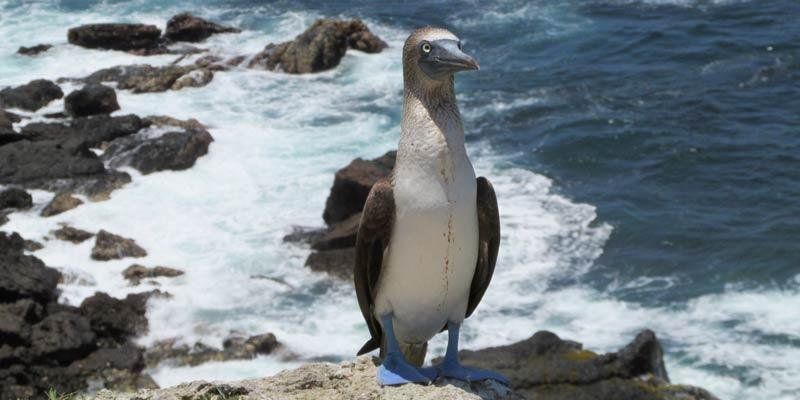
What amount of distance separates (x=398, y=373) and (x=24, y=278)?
14556 millimetres

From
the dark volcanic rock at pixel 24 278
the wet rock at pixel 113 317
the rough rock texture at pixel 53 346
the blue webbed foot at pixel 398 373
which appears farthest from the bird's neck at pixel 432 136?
the dark volcanic rock at pixel 24 278

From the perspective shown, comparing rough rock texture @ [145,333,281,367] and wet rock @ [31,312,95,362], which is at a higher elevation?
wet rock @ [31,312,95,362]

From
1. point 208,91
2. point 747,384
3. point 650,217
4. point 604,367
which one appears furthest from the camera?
point 208,91

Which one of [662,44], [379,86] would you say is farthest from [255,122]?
[662,44]

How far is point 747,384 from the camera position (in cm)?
1902

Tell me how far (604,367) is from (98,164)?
1635 cm

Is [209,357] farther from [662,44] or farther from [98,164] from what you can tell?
[662,44]

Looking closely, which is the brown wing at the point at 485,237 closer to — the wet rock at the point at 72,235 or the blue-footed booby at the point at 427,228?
the blue-footed booby at the point at 427,228

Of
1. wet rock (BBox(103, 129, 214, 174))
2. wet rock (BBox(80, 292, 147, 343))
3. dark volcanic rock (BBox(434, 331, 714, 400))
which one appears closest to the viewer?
dark volcanic rock (BBox(434, 331, 714, 400))

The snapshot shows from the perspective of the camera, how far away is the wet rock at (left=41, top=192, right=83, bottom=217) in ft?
86.0

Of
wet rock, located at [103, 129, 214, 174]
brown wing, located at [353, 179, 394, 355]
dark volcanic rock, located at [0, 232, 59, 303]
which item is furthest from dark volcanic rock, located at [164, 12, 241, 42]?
brown wing, located at [353, 179, 394, 355]

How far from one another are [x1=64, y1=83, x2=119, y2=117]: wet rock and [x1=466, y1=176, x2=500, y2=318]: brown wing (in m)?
24.8

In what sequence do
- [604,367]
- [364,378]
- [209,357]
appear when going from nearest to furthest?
[364,378], [604,367], [209,357]

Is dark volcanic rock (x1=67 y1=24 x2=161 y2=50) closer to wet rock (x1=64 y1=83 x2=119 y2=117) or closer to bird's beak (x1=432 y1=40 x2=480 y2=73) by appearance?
wet rock (x1=64 y1=83 x2=119 y2=117)
